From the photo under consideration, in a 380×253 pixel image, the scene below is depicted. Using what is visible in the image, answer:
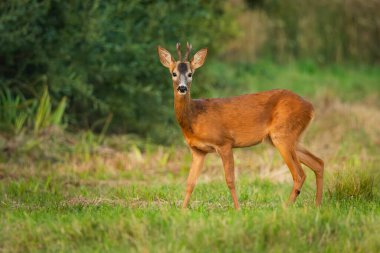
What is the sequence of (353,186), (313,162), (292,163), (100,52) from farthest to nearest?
(100,52) < (313,162) < (292,163) < (353,186)

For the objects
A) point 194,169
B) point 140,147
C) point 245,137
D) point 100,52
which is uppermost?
point 100,52

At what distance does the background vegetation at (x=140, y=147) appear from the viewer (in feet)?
25.4

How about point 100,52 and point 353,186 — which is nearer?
point 353,186

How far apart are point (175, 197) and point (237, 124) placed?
118cm

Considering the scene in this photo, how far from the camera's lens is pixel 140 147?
14.7 m

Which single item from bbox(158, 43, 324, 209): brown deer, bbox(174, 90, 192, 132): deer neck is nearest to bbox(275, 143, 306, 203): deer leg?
bbox(158, 43, 324, 209): brown deer

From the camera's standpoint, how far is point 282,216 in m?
7.86

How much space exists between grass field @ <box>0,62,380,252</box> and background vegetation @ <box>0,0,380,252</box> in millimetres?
20

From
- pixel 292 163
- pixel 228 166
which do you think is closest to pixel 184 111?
pixel 228 166

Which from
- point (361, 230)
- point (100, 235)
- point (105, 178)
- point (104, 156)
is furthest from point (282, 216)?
point (104, 156)

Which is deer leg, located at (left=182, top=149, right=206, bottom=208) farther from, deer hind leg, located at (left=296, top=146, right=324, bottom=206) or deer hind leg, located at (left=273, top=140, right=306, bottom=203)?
Answer: deer hind leg, located at (left=296, top=146, right=324, bottom=206)

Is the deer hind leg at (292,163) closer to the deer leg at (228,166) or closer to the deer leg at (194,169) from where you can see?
the deer leg at (228,166)

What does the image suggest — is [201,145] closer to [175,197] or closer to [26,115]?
[175,197]

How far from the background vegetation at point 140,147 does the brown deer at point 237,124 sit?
0.42 m
